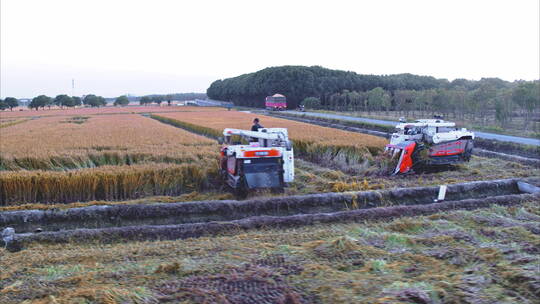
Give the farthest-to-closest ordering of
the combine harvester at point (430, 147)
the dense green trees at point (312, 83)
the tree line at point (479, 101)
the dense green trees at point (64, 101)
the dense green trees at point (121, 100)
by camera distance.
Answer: the dense green trees at point (121, 100), the dense green trees at point (64, 101), the dense green trees at point (312, 83), the tree line at point (479, 101), the combine harvester at point (430, 147)

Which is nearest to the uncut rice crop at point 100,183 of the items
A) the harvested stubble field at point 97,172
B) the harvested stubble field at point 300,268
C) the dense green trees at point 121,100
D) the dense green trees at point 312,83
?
the harvested stubble field at point 97,172

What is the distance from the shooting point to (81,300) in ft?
12.5

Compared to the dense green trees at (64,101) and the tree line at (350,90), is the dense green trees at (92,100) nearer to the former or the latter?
the dense green trees at (64,101)

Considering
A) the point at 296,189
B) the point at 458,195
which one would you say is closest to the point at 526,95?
the point at 458,195

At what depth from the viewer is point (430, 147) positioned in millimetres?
12586

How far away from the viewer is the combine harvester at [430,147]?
12492 millimetres

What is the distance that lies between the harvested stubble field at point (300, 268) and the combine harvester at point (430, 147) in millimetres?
5627

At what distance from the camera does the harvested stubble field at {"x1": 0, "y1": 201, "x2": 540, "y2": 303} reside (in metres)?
3.90

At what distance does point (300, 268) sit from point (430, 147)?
899 cm

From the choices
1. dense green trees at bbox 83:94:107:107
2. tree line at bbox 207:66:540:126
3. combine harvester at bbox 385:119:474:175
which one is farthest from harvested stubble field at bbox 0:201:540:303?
dense green trees at bbox 83:94:107:107

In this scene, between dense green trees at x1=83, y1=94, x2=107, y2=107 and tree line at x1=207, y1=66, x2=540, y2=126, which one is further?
dense green trees at x1=83, y1=94, x2=107, y2=107

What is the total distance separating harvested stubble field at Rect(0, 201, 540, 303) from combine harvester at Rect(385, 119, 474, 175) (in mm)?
5627

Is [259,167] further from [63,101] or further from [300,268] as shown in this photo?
[63,101]

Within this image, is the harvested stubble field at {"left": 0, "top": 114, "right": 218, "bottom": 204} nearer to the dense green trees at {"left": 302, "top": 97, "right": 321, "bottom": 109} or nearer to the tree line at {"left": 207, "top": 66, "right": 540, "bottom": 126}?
the tree line at {"left": 207, "top": 66, "right": 540, "bottom": 126}
